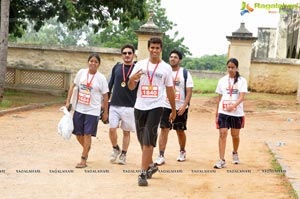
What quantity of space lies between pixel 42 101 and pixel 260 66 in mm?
9954

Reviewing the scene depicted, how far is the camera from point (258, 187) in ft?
21.8

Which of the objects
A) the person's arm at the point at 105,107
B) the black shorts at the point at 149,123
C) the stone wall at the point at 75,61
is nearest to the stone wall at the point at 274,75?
the stone wall at the point at 75,61

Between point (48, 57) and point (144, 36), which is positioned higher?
point (144, 36)

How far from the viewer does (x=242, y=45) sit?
22.0 m

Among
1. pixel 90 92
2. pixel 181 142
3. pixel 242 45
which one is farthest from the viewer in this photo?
pixel 242 45

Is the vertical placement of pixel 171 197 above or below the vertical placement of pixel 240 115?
below

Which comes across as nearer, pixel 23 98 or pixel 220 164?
pixel 220 164

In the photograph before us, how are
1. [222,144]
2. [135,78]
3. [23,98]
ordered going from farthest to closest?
[23,98] → [222,144] → [135,78]

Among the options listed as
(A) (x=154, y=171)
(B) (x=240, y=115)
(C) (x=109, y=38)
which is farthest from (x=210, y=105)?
(C) (x=109, y=38)

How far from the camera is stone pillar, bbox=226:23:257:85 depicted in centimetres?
2184

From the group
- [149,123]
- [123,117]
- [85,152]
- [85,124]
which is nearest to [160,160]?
[123,117]

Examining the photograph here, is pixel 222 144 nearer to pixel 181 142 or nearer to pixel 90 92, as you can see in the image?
pixel 181 142

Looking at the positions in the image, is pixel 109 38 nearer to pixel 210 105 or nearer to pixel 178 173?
pixel 210 105

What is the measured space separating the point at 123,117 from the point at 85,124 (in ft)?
2.11
